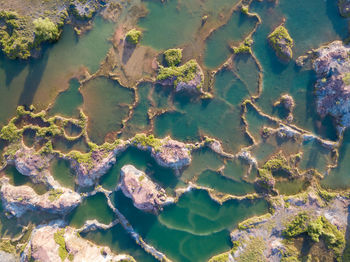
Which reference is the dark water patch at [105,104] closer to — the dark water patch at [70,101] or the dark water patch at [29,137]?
the dark water patch at [70,101]

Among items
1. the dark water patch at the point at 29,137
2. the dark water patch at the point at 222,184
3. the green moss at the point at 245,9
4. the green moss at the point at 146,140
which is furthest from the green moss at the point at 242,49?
the dark water patch at the point at 29,137

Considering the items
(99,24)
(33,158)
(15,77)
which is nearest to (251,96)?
(99,24)

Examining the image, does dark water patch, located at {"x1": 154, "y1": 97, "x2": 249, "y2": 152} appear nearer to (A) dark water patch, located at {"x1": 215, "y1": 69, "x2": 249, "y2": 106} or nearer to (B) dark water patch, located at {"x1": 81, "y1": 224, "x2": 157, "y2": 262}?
(A) dark water patch, located at {"x1": 215, "y1": 69, "x2": 249, "y2": 106}

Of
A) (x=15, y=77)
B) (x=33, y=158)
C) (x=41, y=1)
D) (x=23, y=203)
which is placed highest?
(x=41, y=1)

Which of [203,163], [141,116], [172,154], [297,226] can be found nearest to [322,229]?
[297,226]

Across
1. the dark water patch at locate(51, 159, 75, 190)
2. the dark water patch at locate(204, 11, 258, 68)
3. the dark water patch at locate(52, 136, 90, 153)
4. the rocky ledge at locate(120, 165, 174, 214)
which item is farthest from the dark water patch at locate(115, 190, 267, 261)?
the dark water patch at locate(204, 11, 258, 68)

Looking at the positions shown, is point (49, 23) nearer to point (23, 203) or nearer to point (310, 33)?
point (23, 203)
